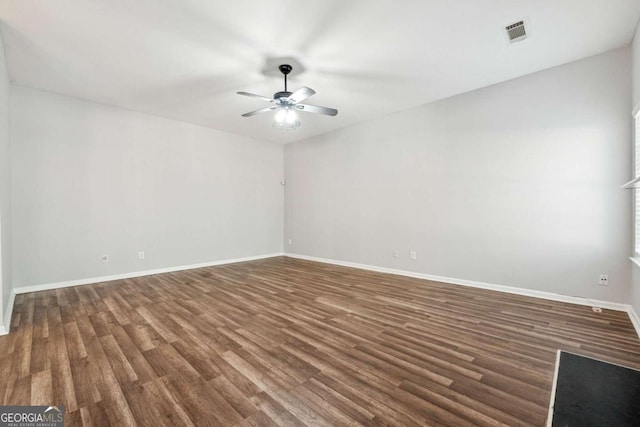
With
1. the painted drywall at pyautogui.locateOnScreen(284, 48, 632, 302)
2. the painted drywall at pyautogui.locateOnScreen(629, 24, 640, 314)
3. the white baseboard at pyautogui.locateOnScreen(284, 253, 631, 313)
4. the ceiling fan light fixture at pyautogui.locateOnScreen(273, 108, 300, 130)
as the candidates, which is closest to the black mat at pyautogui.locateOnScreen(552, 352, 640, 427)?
the painted drywall at pyautogui.locateOnScreen(629, 24, 640, 314)

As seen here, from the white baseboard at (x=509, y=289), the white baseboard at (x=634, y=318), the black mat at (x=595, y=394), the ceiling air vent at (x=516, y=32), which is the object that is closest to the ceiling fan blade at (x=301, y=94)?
the ceiling air vent at (x=516, y=32)

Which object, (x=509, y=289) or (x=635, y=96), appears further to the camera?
(x=509, y=289)

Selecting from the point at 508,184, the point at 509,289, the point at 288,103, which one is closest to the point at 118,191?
the point at 288,103

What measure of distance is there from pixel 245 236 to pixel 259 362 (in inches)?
182

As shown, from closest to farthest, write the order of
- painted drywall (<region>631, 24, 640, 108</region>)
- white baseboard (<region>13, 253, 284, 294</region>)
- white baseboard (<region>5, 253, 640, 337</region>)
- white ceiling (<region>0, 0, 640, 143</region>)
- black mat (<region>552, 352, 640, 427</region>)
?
1. black mat (<region>552, 352, 640, 427</region>)
2. white ceiling (<region>0, 0, 640, 143</region>)
3. painted drywall (<region>631, 24, 640, 108</region>)
4. white baseboard (<region>5, 253, 640, 337</region>)
5. white baseboard (<region>13, 253, 284, 294</region>)

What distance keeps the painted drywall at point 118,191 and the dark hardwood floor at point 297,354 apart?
852 millimetres

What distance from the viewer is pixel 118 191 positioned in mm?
4695

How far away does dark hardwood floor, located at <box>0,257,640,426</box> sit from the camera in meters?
1.60

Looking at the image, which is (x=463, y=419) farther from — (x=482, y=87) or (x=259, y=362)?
(x=482, y=87)

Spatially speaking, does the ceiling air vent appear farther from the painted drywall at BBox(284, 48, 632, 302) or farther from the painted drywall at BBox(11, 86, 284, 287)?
the painted drywall at BBox(11, 86, 284, 287)

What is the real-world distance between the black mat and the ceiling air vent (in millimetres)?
3011

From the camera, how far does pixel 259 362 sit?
6.93ft

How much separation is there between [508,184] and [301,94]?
312 cm

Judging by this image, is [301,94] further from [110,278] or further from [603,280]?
[110,278]
